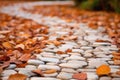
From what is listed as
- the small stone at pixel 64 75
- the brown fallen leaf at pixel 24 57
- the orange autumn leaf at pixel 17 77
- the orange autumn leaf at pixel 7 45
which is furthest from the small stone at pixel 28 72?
the orange autumn leaf at pixel 7 45

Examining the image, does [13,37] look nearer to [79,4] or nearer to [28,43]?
[28,43]

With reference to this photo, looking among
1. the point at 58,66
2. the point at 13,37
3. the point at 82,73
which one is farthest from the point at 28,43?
the point at 82,73

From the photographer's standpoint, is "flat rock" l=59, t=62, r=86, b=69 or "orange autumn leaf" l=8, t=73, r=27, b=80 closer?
"orange autumn leaf" l=8, t=73, r=27, b=80

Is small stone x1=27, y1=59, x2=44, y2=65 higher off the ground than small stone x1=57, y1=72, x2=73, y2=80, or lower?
higher

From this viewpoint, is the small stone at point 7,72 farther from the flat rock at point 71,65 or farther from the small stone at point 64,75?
the flat rock at point 71,65

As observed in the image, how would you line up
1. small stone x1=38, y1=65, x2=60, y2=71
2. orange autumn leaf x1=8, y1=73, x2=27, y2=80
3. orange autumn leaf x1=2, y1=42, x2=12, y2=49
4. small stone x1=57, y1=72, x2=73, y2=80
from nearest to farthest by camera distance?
orange autumn leaf x1=8, y1=73, x2=27, y2=80
small stone x1=57, y1=72, x2=73, y2=80
small stone x1=38, y1=65, x2=60, y2=71
orange autumn leaf x1=2, y1=42, x2=12, y2=49

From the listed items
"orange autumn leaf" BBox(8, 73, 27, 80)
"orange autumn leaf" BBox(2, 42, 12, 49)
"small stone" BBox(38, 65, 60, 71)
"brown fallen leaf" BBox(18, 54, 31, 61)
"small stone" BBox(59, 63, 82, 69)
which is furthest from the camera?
"orange autumn leaf" BBox(2, 42, 12, 49)

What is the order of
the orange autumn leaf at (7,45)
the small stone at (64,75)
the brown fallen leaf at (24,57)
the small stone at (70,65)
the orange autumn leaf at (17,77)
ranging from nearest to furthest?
the orange autumn leaf at (17,77) < the small stone at (64,75) < the small stone at (70,65) < the brown fallen leaf at (24,57) < the orange autumn leaf at (7,45)

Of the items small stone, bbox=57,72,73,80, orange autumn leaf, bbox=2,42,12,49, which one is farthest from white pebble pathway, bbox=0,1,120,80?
orange autumn leaf, bbox=2,42,12,49

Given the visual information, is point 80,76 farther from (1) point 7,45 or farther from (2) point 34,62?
(1) point 7,45

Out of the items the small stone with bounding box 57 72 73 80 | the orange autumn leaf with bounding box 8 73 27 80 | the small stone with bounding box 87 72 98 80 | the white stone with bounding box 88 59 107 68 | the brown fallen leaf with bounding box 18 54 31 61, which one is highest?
the brown fallen leaf with bounding box 18 54 31 61

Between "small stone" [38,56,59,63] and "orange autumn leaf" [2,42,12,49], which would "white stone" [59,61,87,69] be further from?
"orange autumn leaf" [2,42,12,49]

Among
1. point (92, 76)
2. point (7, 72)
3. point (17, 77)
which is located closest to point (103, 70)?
point (92, 76)

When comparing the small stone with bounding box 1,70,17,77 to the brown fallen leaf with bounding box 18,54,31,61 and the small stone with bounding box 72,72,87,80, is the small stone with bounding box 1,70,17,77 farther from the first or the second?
the small stone with bounding box 72,72,87,80
